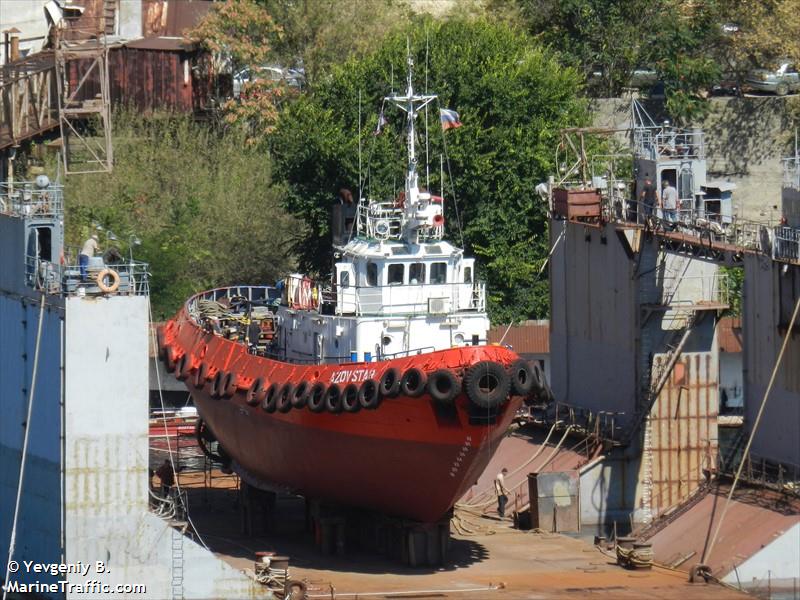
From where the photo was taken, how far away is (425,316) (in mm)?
39688

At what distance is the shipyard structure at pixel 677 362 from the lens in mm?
38969

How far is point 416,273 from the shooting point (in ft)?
133

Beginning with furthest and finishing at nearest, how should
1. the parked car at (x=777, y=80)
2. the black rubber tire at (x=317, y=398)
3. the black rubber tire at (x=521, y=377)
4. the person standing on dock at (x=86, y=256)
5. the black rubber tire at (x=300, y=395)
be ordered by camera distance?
the parked car at (x=777, y=80) → the black rubber tire at (x=300, y=395) → the black rubber tire at (x=317, y=398) → the black rubber tire at (x=521, y=377) → the person standing on dock at (x=86, y=256)

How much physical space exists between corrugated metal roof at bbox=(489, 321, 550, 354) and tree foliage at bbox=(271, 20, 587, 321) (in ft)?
8.81

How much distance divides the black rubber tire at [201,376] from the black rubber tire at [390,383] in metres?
7.09

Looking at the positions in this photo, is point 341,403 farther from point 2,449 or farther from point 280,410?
point 2,449

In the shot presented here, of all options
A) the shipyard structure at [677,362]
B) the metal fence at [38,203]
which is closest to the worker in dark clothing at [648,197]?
the shipyard structure at [677,362]

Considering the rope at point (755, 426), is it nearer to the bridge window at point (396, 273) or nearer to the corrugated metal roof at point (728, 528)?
the corrugated metal roof at point (728, 528)

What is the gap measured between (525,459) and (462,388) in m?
8.93

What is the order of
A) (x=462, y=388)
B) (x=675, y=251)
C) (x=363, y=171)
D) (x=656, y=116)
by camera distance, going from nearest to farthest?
(x=462, y=388), (x=675, y=251), (x=363, y=171), (x=656, y=116)

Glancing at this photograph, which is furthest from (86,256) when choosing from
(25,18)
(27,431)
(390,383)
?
(25,18)

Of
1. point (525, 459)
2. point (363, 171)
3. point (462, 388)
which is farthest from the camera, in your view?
point (363, 171)

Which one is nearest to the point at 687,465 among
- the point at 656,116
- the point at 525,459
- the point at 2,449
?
the point at 525,459

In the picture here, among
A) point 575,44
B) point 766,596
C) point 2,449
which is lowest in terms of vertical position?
point 766,596
